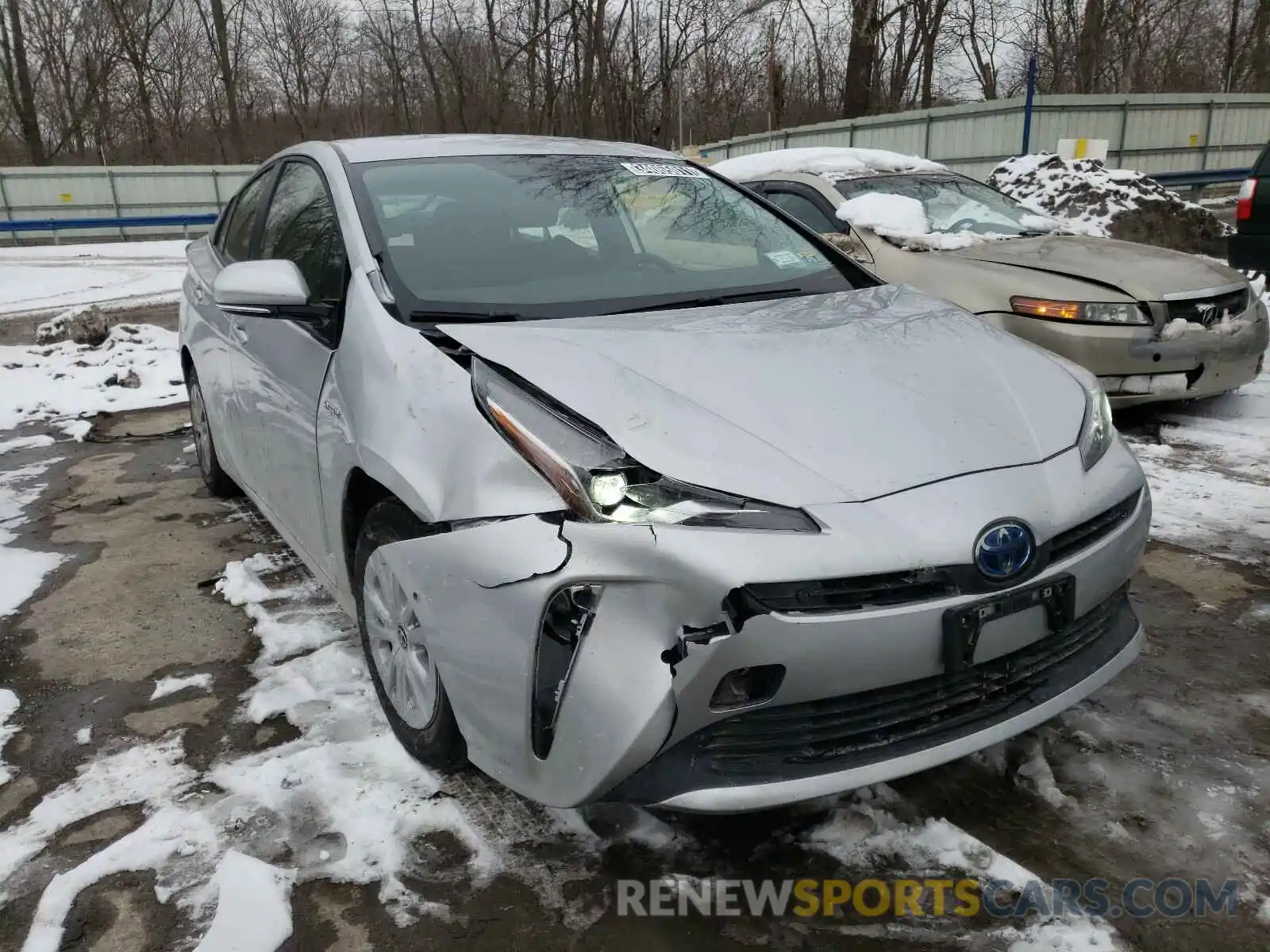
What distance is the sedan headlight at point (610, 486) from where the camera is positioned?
180 centimetres

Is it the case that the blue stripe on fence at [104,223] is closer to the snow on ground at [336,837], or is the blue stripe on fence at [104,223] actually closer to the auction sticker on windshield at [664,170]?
the auction sticker on windshield at [664,170]

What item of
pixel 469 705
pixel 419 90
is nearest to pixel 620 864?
pixel 469 705

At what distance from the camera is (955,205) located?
254 inches

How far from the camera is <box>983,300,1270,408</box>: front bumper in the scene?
4.96 metres

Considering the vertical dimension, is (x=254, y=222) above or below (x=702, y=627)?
above

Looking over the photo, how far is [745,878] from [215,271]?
3.43 metres

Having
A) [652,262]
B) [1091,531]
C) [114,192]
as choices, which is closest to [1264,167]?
[652,262]

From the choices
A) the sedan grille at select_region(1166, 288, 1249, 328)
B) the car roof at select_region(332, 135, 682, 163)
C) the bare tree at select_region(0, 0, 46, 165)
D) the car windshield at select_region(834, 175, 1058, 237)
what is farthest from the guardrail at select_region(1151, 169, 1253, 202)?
the bare tree at select_region(0, 0, 46, 165)

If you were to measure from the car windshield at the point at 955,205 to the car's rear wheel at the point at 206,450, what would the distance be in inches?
157

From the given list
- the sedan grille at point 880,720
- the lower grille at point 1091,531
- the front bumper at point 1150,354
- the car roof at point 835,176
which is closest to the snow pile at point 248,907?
the sedan grille at point 880,720

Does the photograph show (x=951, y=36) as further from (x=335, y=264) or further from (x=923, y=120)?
(x=335, y=264)

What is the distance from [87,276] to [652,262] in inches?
605

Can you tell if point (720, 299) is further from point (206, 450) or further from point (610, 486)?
point (206, 450)

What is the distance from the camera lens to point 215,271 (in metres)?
4.21
